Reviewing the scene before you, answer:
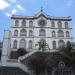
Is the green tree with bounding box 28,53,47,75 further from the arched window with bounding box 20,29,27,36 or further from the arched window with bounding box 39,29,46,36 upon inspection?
the arched window with bounding box 20,29,27,36

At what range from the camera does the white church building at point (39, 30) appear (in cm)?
6625

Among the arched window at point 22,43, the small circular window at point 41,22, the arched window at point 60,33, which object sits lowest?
the arched window at point 22,43

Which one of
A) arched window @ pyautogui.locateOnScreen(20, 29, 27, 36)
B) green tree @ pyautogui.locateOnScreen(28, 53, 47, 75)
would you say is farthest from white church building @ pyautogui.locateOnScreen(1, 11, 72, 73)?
green tree @ pyautogui.locateOnScreen(28, 53, 47, 75)

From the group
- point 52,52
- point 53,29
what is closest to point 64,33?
point 53,29

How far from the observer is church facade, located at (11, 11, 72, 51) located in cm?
6631

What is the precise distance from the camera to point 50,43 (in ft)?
217

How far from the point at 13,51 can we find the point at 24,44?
22.1 ft

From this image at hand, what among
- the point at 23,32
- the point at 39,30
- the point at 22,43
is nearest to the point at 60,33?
the point at 39,30

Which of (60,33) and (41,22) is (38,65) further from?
(41,22)

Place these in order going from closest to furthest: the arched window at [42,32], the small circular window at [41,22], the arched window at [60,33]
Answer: the arched window at [42,32]
the arched window at [60,33]
the small circular window at [41,22]

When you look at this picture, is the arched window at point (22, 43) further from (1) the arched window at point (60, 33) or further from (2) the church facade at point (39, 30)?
(1) the arched window at point (60, 33)

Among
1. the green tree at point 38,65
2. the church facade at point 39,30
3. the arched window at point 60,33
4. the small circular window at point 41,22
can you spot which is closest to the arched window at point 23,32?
the church facade at point 39,30

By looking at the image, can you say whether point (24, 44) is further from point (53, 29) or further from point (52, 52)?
point (52, 52)

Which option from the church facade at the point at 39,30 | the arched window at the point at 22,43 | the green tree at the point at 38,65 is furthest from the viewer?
the church facade at the point at 39,30
